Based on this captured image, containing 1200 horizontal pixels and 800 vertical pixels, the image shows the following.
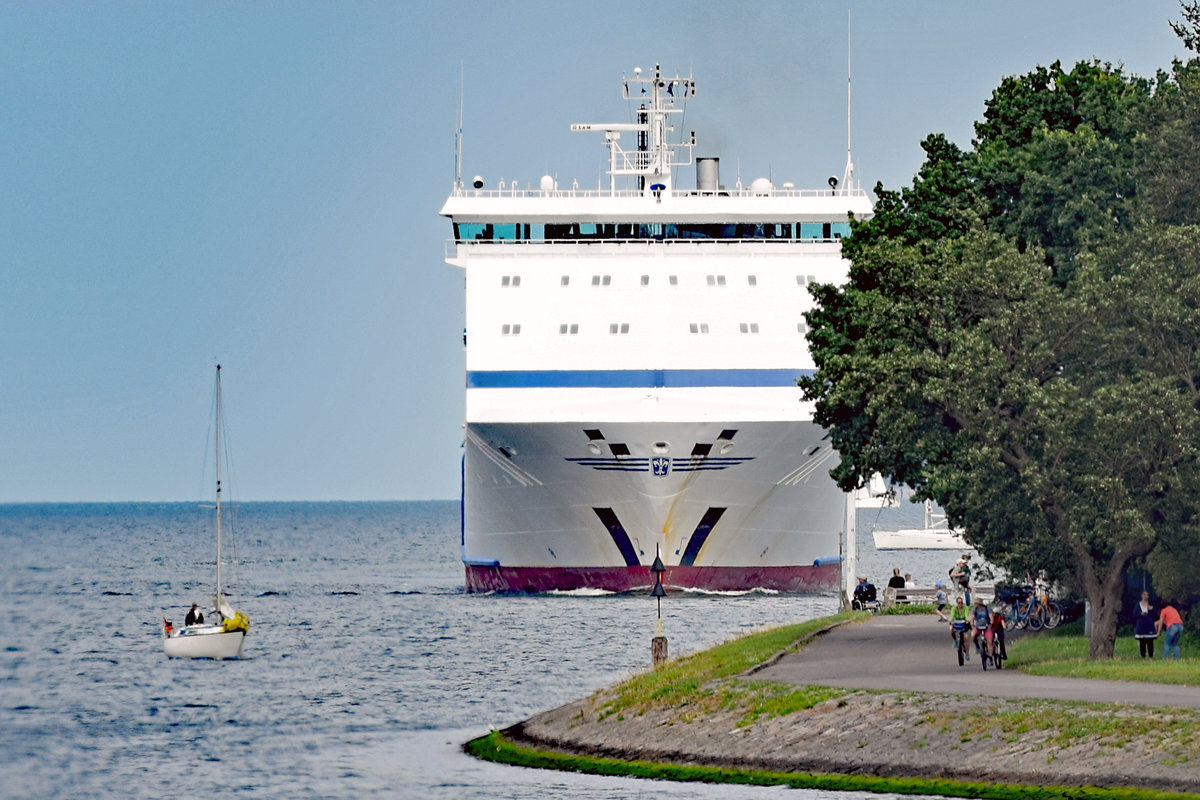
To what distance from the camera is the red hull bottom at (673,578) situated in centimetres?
6125

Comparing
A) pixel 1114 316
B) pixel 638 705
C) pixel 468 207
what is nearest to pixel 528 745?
pixel 638 705

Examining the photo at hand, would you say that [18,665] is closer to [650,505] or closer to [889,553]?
[650,505]

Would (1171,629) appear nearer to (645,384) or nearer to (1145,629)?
(1145,629)

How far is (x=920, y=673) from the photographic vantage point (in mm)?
30375

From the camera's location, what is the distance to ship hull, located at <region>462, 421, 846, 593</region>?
58.6 meters

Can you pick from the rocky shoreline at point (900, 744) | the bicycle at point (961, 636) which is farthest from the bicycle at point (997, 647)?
the rocky shoreline at point (900, 744)

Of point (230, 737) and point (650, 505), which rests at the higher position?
point (650, 505)

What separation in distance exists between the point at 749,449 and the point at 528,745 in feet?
101

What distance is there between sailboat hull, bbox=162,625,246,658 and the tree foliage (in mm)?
22947

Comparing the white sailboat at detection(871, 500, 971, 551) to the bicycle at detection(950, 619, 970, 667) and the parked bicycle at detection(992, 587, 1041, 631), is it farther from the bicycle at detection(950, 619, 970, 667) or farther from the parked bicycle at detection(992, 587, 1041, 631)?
the bicycle at detection(950, 619, 970, 667)

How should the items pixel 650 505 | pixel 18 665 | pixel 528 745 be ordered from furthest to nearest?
pixel 650 505, pixel 18 665, pixel 528 745

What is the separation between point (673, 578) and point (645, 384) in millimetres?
6330

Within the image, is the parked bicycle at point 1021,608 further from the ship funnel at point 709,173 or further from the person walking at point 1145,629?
the ship funnel at point 709,173

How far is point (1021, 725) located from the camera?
2402 cm
